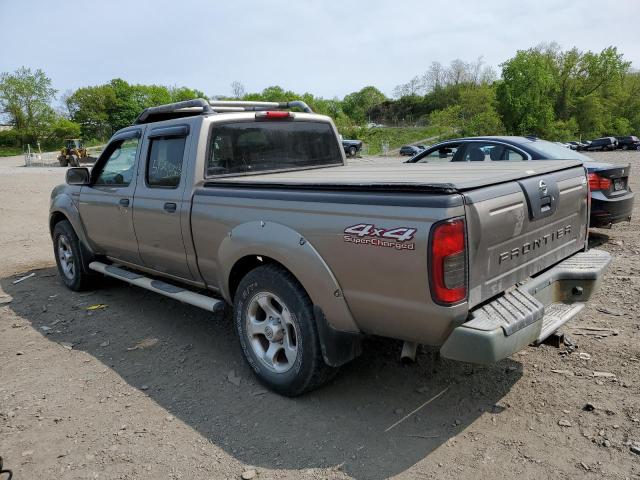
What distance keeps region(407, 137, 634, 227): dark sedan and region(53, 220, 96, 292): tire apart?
5.36 meters

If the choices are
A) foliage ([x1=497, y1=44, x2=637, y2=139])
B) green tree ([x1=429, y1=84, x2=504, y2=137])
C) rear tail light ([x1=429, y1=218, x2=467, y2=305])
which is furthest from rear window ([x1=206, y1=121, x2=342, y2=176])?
foliage ([x1=497, y1=44, x2=637, y2=139])

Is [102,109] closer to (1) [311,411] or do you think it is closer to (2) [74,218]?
(2) [74,218]

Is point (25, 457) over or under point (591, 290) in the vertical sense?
under

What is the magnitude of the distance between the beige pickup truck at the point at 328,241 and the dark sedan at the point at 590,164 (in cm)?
334

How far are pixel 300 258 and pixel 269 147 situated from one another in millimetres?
1813

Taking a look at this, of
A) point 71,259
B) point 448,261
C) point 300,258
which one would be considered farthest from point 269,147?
point 71,259

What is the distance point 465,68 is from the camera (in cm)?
9900

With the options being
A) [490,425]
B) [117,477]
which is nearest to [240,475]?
[117,477]

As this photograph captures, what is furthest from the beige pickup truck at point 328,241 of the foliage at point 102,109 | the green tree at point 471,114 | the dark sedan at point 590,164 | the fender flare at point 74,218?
the foliage at point 102,109

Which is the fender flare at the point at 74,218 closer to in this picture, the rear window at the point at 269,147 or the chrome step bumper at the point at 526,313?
the rear window at the point at 269,147

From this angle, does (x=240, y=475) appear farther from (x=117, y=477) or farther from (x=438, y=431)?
(x=438, y=431)

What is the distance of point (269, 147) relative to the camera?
4.49 m

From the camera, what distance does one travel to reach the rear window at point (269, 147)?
409 cm

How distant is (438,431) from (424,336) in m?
0.74
